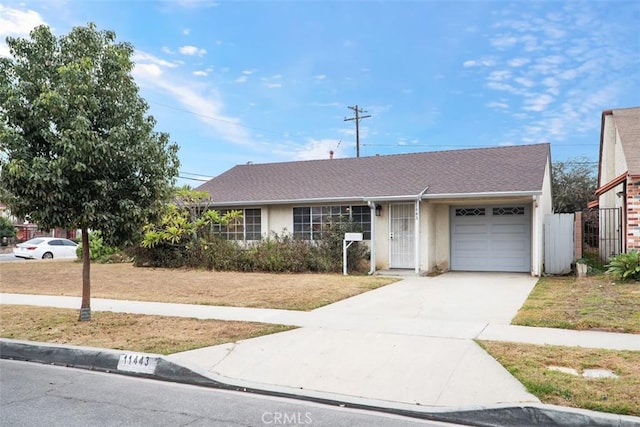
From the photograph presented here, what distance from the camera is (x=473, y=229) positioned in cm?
1797

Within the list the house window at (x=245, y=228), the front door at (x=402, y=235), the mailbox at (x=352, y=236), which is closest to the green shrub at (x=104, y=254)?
the house window at (x=245, y=228)

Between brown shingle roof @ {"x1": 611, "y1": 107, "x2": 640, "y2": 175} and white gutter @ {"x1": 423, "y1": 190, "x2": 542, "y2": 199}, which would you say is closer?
brown shingle roof @ {"x1": 611, "y1": 107, "x2": 640, "y2": 175}

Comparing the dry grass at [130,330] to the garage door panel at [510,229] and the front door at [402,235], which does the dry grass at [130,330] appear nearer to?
the front door at [402,235]

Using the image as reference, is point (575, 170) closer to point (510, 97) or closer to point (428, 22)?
point (510, 97)

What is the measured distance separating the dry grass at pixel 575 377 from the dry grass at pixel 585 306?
1.64 metres

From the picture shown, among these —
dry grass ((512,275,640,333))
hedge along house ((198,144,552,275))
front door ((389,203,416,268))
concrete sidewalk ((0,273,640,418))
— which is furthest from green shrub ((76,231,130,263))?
dry grass ((512,275,640,333))

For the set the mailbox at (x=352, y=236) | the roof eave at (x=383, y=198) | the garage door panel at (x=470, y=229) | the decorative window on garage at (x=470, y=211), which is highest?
the roof eave at (x=383, y=198)

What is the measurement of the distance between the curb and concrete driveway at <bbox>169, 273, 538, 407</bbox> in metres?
0.11

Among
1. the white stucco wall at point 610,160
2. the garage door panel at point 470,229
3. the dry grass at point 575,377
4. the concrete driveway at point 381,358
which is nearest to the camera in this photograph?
the dry grass at point 575,377

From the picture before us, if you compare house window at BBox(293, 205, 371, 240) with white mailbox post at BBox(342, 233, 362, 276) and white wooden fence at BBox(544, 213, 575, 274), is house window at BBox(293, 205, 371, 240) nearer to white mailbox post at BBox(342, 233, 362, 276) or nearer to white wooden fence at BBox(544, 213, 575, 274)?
white mailbox post at BBox(342, 233, 362, 276)

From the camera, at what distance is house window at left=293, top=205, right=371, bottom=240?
18156mm

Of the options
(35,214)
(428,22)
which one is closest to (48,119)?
(35,214)

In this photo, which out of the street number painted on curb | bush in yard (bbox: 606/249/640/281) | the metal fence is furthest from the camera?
the metal fence

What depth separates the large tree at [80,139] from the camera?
309 inches
